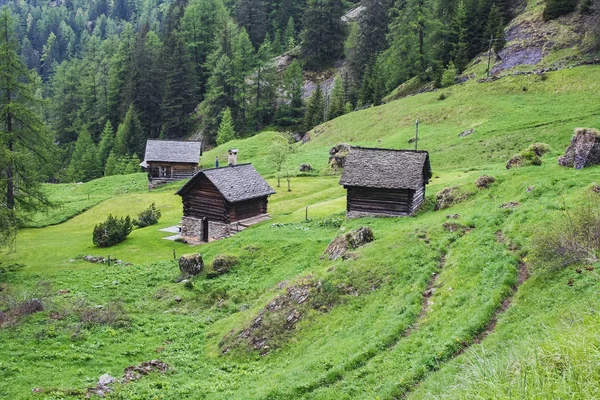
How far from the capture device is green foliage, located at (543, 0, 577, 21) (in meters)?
74.3

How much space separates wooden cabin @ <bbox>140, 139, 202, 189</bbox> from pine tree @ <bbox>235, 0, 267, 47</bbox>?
67183 millimetres

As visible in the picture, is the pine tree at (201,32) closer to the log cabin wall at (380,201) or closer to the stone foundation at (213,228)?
the stone foundation at (213,228)

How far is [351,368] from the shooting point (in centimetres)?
1659

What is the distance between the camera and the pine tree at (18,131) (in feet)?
125

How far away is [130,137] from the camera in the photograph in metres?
113

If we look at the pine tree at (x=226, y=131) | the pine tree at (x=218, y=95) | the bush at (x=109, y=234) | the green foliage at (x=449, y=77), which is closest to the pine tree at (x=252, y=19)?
the pine tree at (x=218, y=95)

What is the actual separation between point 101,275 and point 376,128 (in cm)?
5131

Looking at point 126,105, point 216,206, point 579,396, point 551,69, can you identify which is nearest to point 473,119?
point 551,69

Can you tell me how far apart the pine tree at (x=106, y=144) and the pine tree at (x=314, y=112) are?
1757 inches

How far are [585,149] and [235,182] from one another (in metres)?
27.4

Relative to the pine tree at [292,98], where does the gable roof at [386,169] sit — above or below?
below

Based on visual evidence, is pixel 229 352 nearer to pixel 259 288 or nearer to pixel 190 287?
pixel 259 288

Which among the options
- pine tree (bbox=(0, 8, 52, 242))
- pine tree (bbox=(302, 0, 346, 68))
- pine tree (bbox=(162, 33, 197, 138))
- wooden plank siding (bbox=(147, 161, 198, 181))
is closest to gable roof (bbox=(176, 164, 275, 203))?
pine tree (bbox=(0, 8, 52, 242))

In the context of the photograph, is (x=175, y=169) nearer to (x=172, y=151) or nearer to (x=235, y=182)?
(x=172, y=151)
